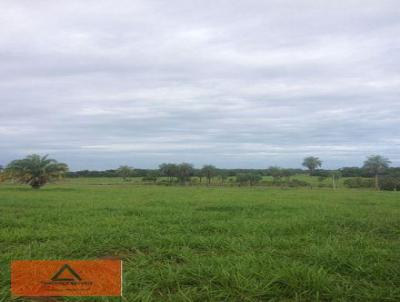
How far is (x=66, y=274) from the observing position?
9.41 ft

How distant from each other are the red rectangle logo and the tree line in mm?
25320

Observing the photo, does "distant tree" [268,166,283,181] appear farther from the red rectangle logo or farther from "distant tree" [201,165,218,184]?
the red rectangle logo

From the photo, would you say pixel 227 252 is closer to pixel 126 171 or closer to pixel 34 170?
pixel 34 170

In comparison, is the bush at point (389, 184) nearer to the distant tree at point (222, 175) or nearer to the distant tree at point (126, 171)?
the distant tree at point (222, 175)

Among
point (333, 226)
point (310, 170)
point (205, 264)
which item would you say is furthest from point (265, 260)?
point (310, 170)

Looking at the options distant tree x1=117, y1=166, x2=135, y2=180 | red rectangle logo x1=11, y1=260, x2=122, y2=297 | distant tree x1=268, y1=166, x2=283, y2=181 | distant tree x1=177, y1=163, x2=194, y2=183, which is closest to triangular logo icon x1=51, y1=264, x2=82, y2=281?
red rectangle logo x1=11, y1=260, x2=122, y2=297

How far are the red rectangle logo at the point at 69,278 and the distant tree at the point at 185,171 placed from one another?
49651 mm

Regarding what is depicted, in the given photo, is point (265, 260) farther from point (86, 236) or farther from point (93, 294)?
point (86, 236)

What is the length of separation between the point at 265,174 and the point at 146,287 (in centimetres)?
5621

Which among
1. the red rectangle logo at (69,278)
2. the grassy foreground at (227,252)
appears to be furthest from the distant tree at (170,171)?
the red rectangle logo at (69,278)

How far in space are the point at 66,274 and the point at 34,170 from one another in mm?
26690

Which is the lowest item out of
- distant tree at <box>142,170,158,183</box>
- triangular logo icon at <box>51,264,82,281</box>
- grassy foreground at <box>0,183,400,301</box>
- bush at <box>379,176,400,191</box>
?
grassy foreground at <box>0,183,400,301</box>

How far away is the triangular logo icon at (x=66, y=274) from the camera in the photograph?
284 centimetres

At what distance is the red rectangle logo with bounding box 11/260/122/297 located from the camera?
115 inches
